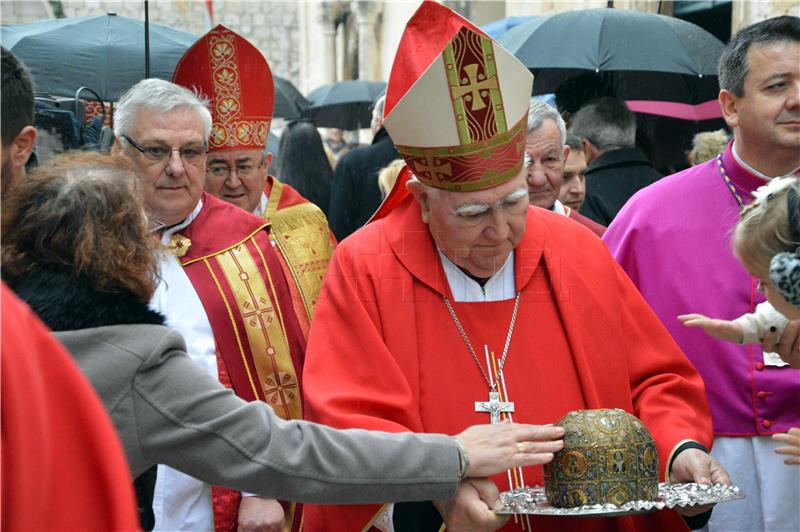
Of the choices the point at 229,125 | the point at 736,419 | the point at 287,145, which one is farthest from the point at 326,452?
the point at 287,145

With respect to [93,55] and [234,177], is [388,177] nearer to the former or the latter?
[234,177]

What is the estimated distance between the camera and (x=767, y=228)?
2.93m

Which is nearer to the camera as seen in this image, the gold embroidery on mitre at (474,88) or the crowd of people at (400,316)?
the crowd of people at (400,316)

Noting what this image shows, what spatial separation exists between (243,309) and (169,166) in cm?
56

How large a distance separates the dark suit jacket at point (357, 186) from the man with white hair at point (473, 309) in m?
3.35

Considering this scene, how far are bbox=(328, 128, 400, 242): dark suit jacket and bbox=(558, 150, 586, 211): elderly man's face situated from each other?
149cm

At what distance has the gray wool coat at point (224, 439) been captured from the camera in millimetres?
2520

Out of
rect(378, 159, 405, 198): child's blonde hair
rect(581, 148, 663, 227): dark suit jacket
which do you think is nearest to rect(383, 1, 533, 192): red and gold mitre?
rect(581, 148, 663, 227): dark suit jacket

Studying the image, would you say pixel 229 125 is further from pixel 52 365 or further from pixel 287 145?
pixel 52 365

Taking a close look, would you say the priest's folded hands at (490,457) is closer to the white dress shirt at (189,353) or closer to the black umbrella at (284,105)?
the white dress shirt at (189,353)

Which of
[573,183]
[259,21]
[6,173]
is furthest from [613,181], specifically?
[259,21]

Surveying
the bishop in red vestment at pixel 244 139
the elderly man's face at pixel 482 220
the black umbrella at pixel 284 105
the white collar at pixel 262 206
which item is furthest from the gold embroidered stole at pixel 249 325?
the black umbrella at pixel 284 105

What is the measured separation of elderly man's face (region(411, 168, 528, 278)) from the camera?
3.55 metres

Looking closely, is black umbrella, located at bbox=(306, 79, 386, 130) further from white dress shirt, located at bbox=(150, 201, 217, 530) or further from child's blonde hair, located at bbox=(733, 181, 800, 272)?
child's blonde hair, located at bbox=(733, 181, 800, 272)
